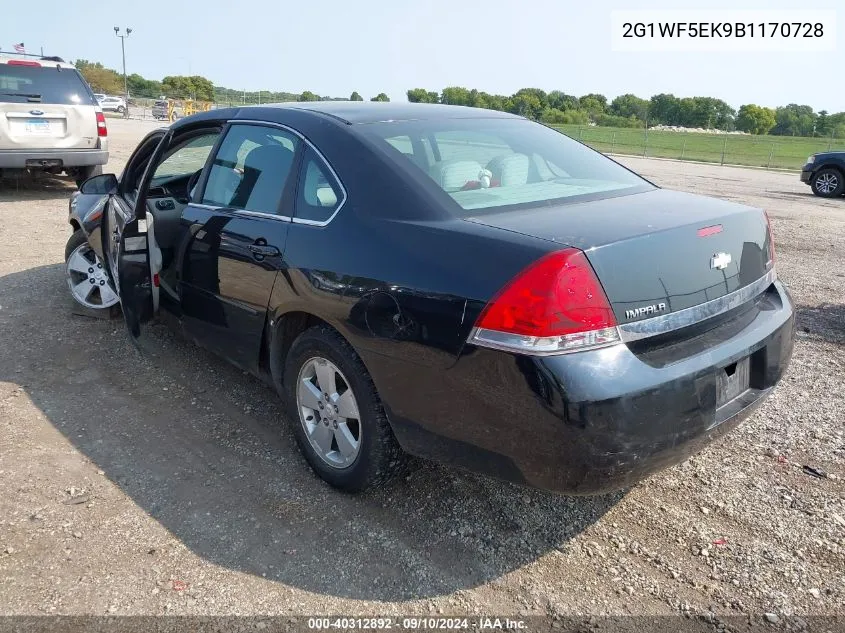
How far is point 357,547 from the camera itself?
2.85 metres

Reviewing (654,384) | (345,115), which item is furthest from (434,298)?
(345,115)

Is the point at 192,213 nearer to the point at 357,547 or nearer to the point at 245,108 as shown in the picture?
the point at 245,108

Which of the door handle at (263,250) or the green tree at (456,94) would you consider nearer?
the door handle at (263,250)

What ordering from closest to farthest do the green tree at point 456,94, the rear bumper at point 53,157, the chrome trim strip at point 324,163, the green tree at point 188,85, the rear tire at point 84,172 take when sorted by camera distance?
the chrome trim strip at point 324,163, the rear bumper at point 53,157, the rear tire at point 84,172, the green tree at point 456,94, the green tree at point 188,85

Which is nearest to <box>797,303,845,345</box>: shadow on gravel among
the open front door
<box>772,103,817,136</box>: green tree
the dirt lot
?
the dirt lot

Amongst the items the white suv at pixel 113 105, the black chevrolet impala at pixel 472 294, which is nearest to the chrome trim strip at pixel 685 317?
the black chevrolet impala at pixel 472 294

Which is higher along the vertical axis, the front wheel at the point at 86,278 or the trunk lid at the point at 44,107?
the trunk lid at the point at 44,107

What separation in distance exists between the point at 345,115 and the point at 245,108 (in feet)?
2.53

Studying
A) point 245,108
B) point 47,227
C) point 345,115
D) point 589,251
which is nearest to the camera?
point 589,251

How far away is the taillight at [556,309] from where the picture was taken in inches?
89.9

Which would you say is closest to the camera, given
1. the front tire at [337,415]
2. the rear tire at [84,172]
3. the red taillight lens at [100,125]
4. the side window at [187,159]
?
the front tire at [337,415]

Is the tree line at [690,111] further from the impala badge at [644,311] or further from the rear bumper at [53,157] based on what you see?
the impala badge at [644,311]

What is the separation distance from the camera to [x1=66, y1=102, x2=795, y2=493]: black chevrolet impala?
233cm

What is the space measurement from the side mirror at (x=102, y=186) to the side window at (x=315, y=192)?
8.29 ft
